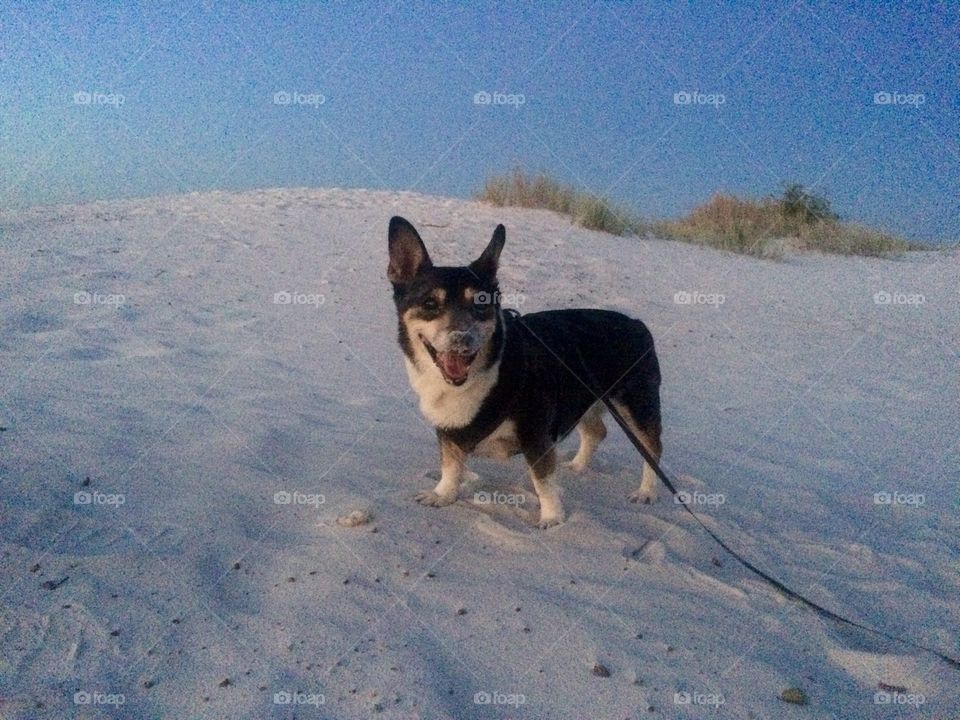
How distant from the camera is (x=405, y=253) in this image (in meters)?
4.02

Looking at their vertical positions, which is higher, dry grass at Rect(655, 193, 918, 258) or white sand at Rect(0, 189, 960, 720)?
white sand at Rect(0, 189, 960, 720)

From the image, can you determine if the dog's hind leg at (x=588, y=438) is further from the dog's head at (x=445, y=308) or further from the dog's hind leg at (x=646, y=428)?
the dog's head at (x=445, y=308)

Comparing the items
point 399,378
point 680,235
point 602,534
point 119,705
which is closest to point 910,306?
point 680,235

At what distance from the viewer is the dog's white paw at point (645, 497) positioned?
437 cm

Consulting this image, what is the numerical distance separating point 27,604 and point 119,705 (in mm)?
680

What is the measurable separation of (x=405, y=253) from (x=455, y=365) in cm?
81

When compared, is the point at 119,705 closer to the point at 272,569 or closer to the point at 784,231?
the point at 272,569

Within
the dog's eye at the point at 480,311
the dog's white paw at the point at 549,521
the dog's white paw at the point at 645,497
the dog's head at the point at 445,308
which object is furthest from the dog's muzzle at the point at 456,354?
the dog's white paw at the point at 645,497

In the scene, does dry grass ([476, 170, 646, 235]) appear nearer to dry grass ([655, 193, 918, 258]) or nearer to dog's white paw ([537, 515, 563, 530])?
dry grass ([655, 193, 918, 258])

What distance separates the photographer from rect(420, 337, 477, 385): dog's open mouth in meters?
3.61

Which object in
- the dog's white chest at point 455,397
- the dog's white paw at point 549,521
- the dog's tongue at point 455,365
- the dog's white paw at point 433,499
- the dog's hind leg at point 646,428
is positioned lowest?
the dog's white paw at point 433,499

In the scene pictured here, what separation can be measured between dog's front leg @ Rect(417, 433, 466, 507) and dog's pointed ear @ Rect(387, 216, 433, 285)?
0.95m

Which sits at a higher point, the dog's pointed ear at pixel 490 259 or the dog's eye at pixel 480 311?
the dog's pointed ear at pixel 490 259

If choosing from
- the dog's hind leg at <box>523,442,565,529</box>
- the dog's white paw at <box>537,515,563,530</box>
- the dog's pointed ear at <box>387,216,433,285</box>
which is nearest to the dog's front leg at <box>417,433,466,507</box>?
the dog's hind leg at <box>523,442,565,529</box>
